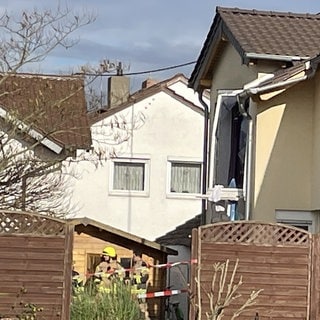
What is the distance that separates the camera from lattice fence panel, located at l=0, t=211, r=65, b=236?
12438 millimetres

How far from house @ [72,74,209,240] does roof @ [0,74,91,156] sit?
34.2 feet

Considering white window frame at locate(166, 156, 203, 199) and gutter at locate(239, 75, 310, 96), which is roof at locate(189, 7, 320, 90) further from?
white window frame at locate(166, 156, 203, 199)

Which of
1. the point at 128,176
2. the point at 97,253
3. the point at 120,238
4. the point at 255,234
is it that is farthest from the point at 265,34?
the point at 128,176

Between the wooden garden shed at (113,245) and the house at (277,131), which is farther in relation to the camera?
the wooden garden shed at (113,245)

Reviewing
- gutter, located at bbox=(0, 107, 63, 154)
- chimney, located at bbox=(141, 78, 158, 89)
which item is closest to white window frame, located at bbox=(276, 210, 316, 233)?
gutter, located at bbox=(0, 107, 63, 154)

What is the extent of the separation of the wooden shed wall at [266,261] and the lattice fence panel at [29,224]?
1.98 m

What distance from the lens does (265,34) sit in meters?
16.0

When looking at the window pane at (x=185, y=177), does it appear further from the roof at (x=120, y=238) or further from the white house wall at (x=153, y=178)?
the roof at (x=120, y=238)

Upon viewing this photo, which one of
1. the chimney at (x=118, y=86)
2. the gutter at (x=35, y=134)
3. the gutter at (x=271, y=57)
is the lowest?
the gutter at (x=35, y=134)

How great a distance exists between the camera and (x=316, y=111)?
14.9m

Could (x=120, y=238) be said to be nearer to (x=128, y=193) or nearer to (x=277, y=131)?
(x=277, y=131)

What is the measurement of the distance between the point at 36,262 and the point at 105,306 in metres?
1.13

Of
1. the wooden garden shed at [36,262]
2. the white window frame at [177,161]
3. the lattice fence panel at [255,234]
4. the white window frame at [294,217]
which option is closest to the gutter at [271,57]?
the white window frame at [294,217]

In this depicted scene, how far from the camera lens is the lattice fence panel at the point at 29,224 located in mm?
12438
